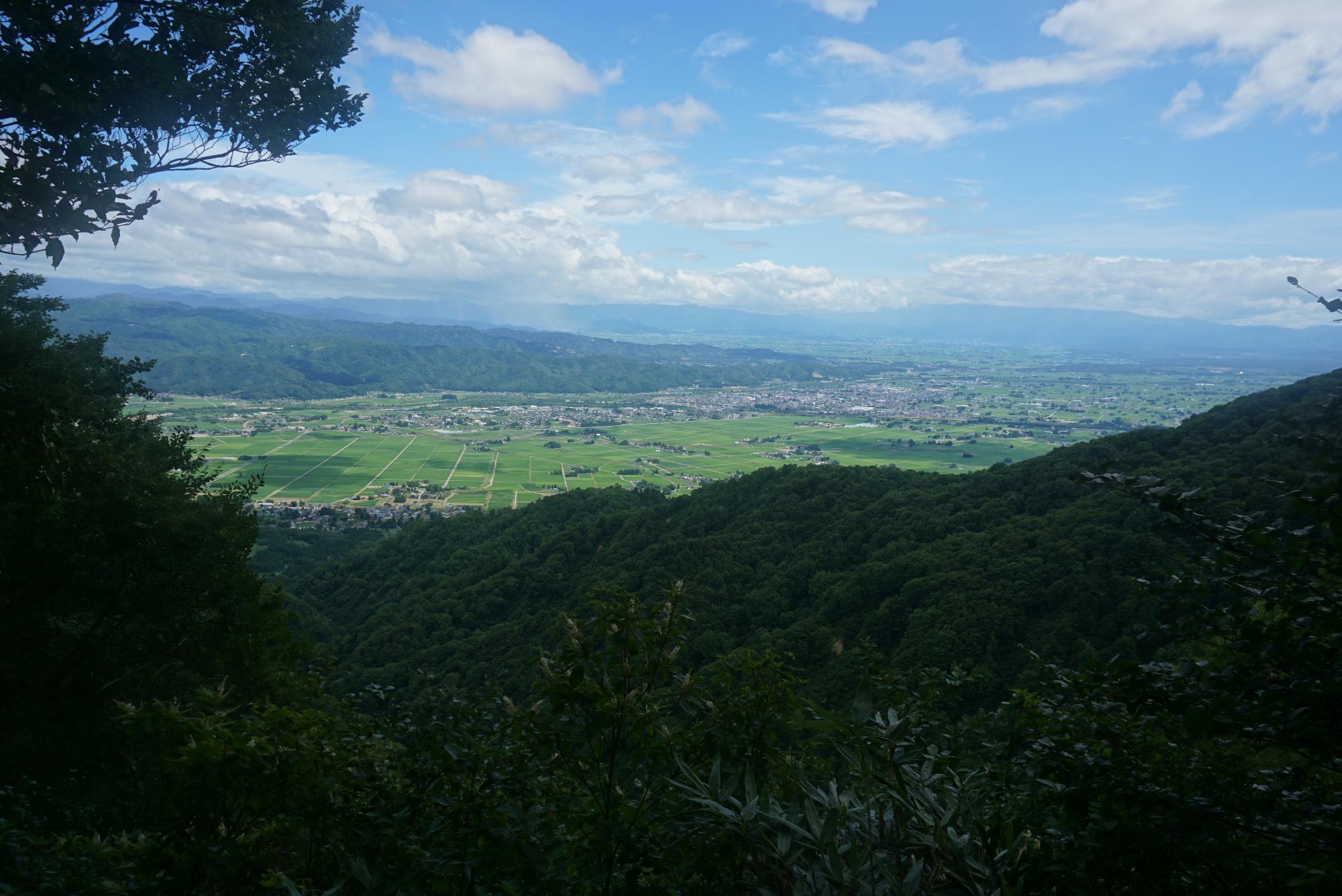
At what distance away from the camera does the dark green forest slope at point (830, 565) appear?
17.7 metres

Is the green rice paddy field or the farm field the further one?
the farm field

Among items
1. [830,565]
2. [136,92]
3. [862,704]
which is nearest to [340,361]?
[830,565]

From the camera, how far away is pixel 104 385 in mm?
13969

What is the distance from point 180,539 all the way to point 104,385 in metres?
7.24

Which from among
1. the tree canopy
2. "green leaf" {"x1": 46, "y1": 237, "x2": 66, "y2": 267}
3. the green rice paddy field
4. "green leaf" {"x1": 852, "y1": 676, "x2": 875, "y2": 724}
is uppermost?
the tree canopy

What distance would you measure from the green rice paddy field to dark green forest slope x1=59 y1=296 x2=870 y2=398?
49.9 metres

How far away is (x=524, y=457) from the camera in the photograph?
74.9 metres

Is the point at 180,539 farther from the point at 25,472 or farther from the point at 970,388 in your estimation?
the point at 970,388

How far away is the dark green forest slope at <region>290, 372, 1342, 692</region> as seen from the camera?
17.7 meters

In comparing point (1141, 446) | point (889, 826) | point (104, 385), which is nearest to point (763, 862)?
point (889, 826)

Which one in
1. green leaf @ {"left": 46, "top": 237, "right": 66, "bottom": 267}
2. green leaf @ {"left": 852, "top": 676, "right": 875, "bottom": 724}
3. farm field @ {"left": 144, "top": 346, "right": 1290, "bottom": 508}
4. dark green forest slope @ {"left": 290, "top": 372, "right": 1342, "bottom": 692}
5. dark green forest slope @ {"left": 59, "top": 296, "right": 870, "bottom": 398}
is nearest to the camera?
green leaf @ {"left": 852, "top": 676, "right": 875, "bottom": 724}

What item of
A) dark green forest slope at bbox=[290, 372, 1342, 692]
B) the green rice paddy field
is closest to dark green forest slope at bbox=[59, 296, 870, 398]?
the green rice paddy field

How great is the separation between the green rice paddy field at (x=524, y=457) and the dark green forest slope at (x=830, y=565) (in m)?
17.5

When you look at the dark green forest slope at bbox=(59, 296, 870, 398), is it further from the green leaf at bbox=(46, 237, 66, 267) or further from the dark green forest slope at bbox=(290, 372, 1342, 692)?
the green leaf at bbox=(46, 237, 66, 267)
